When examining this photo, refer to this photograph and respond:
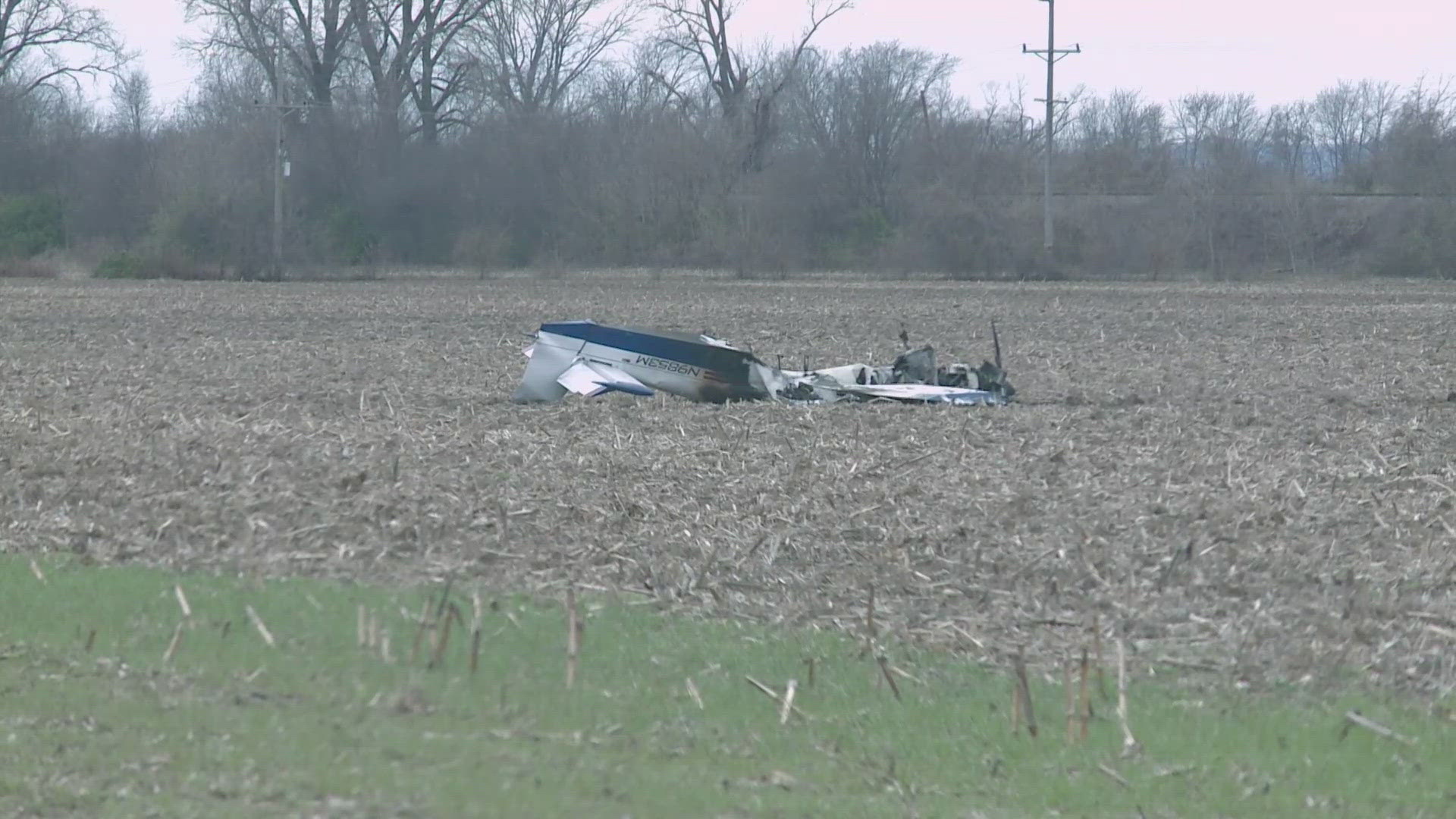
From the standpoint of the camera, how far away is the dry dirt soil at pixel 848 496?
8547mm

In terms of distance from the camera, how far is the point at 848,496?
1123 cm

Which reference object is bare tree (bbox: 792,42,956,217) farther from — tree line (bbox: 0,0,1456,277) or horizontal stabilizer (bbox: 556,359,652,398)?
horizontal stabilizer (bbox: 556,359,652,398)

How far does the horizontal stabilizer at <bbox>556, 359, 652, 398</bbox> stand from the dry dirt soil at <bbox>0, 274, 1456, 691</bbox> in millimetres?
257

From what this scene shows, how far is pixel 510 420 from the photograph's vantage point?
49.3ft

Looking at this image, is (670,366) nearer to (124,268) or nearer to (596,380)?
(596,380)

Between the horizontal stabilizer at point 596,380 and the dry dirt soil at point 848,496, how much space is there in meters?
0.26

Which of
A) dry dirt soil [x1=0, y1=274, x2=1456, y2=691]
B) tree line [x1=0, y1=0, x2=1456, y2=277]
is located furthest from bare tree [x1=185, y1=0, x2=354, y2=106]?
dry dirt soil [x1=0, y1=274, x2=1456, y2=691]

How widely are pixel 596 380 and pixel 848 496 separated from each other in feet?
18.7

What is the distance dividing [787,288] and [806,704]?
3984 centimetres

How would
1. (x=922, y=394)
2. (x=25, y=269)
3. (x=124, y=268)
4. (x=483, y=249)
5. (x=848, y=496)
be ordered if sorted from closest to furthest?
(x=848, y=496) < (x=922, y=394) < (x=25, y=269) < (x=124, y=268) < (x=483, y=249)

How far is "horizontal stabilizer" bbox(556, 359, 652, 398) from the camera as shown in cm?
1625

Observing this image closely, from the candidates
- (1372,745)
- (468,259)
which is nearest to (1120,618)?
(1372,745)

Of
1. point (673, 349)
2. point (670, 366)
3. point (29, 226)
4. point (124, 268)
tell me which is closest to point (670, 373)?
point (670, 366)

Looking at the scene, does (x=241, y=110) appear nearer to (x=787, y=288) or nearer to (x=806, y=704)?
(x=787, y=288)
